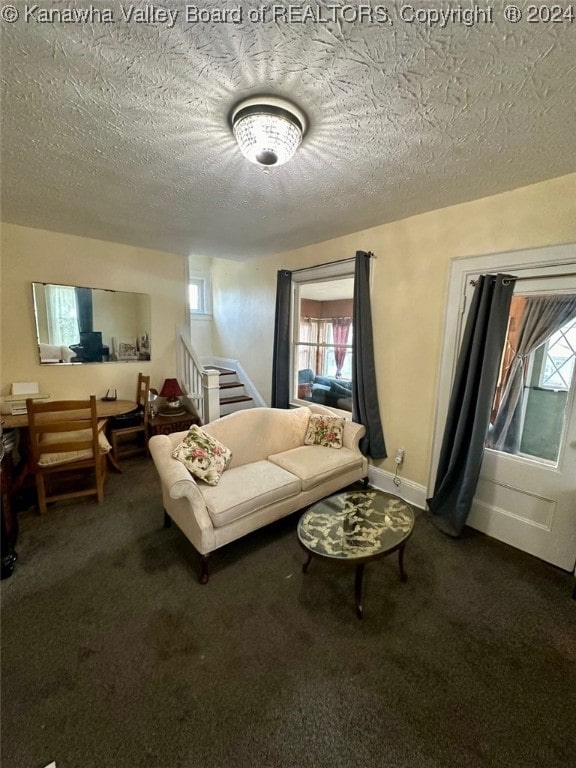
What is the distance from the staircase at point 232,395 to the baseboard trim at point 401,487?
2.10 meters

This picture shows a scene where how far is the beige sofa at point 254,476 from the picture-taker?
1901 mm

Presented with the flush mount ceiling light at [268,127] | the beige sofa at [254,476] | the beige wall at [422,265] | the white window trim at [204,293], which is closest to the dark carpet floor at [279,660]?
the beige sofa at [254,476]

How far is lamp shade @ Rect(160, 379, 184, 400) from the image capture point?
3.84 m

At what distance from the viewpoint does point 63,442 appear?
2.57m

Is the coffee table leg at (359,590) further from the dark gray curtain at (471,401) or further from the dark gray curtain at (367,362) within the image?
the dark gray curtain at (367,362)

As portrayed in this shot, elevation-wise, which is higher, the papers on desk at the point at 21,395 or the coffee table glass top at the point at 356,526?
the papers on desk at the point at 21,395

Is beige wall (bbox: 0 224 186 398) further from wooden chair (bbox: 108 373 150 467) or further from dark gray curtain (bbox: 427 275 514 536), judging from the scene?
dark gray curtain (bbox: 427 275 514 536)

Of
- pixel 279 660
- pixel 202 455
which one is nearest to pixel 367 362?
pixel 202 455

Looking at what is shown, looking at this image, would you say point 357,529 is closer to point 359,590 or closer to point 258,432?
point 359,590

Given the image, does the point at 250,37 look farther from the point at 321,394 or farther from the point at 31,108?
the point at 321,394

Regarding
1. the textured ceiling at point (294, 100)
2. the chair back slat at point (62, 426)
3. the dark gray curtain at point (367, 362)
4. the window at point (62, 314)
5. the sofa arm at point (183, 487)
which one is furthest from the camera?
the window at point (62, 314)

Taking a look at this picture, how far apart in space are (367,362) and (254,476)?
59.0 inches

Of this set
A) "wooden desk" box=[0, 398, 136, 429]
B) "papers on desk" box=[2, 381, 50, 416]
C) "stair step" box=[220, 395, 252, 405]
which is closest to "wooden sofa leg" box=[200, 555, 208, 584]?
→ "wooden desk" box=[0, 398, 136, 429]

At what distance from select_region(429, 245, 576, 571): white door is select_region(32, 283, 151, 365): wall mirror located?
3.47 meters
